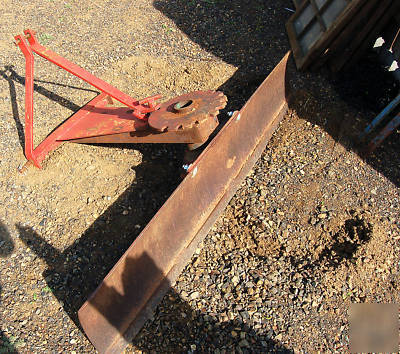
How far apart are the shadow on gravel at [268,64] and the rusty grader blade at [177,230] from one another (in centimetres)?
89

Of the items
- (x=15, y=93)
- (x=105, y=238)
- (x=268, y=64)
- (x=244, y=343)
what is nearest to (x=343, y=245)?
(x=244, y=343)

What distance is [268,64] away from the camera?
5.68 metres

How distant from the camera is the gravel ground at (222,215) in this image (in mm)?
3188

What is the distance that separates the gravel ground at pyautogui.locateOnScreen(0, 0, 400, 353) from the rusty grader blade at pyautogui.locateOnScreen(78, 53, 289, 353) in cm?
17

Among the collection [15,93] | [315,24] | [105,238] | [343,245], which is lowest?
[15,93]

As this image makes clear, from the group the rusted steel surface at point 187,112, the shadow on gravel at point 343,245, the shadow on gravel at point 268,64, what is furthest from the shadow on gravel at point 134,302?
the shadow on gravel at point 268,64

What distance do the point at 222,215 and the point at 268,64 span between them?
9.96ft

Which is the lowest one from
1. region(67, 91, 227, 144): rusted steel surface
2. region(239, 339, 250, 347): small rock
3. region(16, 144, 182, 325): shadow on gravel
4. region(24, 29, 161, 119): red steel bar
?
region(16, 144, 182, 325): shadow on gravel

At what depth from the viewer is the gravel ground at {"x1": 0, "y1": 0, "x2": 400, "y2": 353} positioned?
10.5ft

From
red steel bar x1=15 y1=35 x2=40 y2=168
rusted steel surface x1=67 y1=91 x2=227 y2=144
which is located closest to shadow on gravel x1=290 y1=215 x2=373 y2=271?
rusted steel surface x1=67 y1=91 x2=227 y2=144

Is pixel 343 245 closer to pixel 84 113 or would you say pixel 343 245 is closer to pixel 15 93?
pixel 84 113

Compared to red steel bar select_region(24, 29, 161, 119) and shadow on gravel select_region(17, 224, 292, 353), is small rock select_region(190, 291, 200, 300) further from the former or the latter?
red steel bar select_region(24, 29, 161, 119)

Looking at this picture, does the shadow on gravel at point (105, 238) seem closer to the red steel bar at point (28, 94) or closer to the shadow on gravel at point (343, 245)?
the red steel bar at point (28, 94)

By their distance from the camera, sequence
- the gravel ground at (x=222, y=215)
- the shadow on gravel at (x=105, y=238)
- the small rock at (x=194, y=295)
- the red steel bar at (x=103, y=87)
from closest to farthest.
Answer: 1. the gravel ground at (x=222, y=215)
2. the small rock at (x=194, y=295)
3. the shadow on gravel at (x=105, y=238)
4. the red steel bar at (x=103, y=87)
